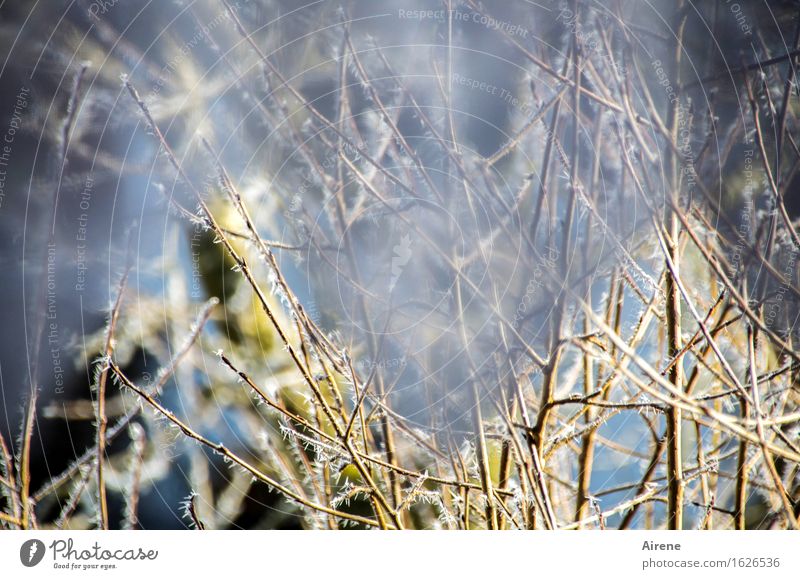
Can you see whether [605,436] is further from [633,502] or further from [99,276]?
[99,276]

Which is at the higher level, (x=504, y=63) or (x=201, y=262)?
(x=504, y=63)

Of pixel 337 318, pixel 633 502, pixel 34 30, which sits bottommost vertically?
pixel 633 502

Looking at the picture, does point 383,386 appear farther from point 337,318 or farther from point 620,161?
point 620,161

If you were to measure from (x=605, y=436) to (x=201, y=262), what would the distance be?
453 millimetres

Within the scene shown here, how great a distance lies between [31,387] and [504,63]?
575mm

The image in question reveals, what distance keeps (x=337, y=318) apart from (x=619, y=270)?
0.91 feet

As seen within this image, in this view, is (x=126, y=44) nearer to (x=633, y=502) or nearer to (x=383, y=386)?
(x=383, y=386)

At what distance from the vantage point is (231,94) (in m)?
0.55

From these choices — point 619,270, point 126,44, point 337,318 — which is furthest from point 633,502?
point 126,44

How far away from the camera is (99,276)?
549 mm

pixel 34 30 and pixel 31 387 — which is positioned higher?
pixel 34 30

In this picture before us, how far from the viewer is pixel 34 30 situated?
55 centimetres

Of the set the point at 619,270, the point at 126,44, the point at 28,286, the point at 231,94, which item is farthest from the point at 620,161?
the point at 28,286

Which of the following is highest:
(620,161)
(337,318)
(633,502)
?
(620,161)
